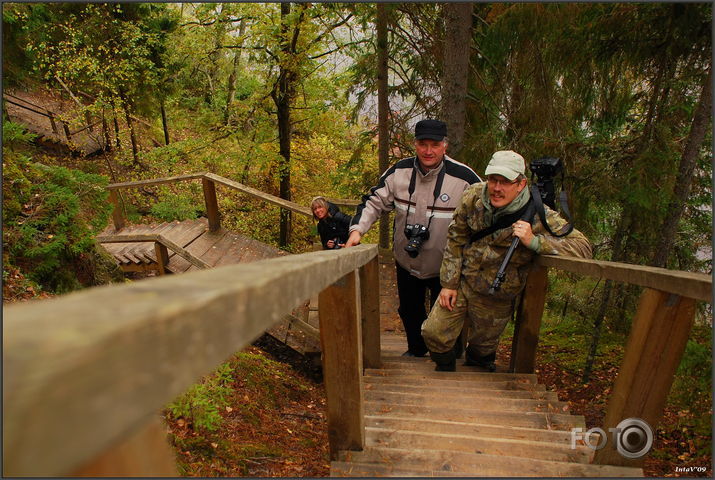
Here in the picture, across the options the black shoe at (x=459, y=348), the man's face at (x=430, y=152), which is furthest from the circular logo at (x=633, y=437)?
the black shoe at (x=459, y=348)

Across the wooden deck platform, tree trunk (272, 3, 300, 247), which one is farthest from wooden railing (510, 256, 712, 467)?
tree trunk (272, 3, 300, 247)

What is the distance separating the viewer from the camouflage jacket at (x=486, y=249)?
142 inches

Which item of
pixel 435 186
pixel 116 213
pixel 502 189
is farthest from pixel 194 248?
pixel 502 189

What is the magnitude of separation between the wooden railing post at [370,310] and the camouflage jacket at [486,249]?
61 centimetres

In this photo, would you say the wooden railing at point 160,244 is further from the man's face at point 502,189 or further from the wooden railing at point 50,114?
the wooden railing at point 50,114

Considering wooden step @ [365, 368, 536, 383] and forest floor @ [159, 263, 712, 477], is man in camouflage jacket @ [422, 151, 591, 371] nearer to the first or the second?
wooden step @ [365, 368, 536, 383]

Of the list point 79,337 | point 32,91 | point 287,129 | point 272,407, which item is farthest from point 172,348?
point 32,91

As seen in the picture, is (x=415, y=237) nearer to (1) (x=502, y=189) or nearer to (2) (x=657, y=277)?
(1) (x=502, y=189)

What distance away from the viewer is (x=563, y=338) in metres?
7.73

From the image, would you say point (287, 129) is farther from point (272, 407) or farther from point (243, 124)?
point (272, 407)

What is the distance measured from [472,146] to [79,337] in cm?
700

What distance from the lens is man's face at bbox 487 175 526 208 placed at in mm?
3523

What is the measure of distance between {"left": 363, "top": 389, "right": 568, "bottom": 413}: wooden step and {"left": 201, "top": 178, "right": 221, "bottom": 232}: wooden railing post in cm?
634

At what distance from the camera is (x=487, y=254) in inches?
151
